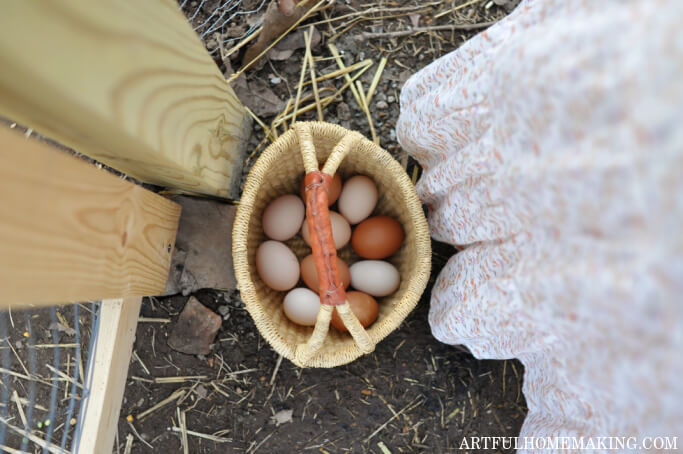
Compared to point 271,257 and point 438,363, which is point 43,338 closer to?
point 271,257

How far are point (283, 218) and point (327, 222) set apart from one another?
1.14 feet

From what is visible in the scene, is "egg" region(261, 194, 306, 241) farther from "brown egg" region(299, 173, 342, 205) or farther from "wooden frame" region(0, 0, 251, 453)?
"wooden frame" region(0, 0, 251, 453)

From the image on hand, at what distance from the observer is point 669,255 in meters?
0.53


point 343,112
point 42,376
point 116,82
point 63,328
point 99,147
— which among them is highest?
point 116,82

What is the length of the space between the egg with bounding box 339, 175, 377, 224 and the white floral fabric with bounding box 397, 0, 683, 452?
0.41 metres

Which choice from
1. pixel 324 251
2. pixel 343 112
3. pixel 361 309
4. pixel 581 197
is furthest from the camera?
pixel 343 112

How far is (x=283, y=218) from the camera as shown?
1347 millimetres

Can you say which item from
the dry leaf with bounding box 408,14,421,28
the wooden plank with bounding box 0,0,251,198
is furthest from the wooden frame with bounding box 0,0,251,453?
the dry leaf with bounding box 408,14,421,28

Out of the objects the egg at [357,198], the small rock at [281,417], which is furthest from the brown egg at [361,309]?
the small rock at [281,417]

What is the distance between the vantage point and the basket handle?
3.38 ft

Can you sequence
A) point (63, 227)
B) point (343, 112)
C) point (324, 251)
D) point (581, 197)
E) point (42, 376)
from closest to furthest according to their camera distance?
point (581, 197) < point (63, 227) < point (324, 251) < point (42, 376) < point (343, 112)

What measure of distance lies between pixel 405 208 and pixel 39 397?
4.38 ft

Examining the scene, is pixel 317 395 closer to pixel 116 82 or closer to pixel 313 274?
pixel 313 274

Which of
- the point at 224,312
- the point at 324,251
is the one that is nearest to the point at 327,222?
the point at 324,251
